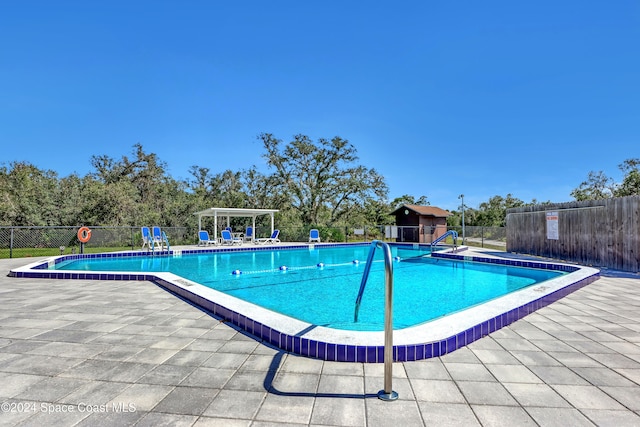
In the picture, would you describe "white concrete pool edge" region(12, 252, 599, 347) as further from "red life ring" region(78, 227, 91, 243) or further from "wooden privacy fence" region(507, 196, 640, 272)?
"red life ring" region(78, 227, 91, 243)

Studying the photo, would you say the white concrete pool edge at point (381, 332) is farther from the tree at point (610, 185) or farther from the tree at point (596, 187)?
the tree at point (596, 187)

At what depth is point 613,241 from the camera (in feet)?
26.7

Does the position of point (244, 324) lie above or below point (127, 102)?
below

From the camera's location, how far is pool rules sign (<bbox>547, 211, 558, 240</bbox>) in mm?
10039

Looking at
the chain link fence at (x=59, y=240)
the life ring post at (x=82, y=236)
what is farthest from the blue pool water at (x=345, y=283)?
the chain link fence at (x=59, y=240)

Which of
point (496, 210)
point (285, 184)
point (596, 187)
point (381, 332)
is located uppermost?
point (285, 184)

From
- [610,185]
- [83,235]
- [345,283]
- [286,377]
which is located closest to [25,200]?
[83,235]

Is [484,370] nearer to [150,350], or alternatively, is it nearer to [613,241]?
[150,350]

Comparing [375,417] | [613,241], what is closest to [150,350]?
[375,417]

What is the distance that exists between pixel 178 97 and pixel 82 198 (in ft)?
24.0

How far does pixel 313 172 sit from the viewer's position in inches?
941

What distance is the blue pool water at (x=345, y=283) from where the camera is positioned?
16.9 feet

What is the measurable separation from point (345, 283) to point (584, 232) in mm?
7100

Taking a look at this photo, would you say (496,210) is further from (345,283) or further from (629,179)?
(345,283)
